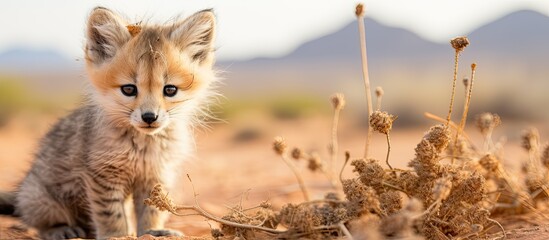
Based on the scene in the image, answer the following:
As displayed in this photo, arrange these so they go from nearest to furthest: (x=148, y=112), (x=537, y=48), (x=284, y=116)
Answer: (x=148, y=112)
(x=284, y=116)
(x=537, y=48)

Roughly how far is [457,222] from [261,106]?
72.9ft

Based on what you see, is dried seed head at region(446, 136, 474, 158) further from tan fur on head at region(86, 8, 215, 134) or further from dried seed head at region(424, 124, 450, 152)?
tan fur on head at region(86, 8, 215, 134)

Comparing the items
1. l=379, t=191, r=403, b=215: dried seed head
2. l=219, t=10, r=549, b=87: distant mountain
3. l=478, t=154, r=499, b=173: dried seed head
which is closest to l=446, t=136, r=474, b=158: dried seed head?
l=478, t=154, r=499, b=173: dried seed head

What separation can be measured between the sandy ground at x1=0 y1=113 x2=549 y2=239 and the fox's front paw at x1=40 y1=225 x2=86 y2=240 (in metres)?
0.19

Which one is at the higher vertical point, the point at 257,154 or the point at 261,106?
the point at 261,106

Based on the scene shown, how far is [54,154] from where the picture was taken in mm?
5160

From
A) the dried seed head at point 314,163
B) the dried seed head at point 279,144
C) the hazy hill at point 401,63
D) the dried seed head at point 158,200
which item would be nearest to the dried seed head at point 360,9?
the dried seed head at point 279,144

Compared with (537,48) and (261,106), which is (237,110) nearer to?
(261,106)

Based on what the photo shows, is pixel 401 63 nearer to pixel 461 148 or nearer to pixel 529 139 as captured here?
pixel 529 139

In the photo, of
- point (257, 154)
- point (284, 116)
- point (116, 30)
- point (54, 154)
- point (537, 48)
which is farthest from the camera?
point (537, 48)

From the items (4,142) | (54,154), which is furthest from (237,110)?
(54,154)

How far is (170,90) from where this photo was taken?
178 inches

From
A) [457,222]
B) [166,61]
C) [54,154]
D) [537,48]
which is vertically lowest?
[457,222]

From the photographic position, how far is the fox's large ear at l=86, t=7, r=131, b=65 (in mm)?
4637
